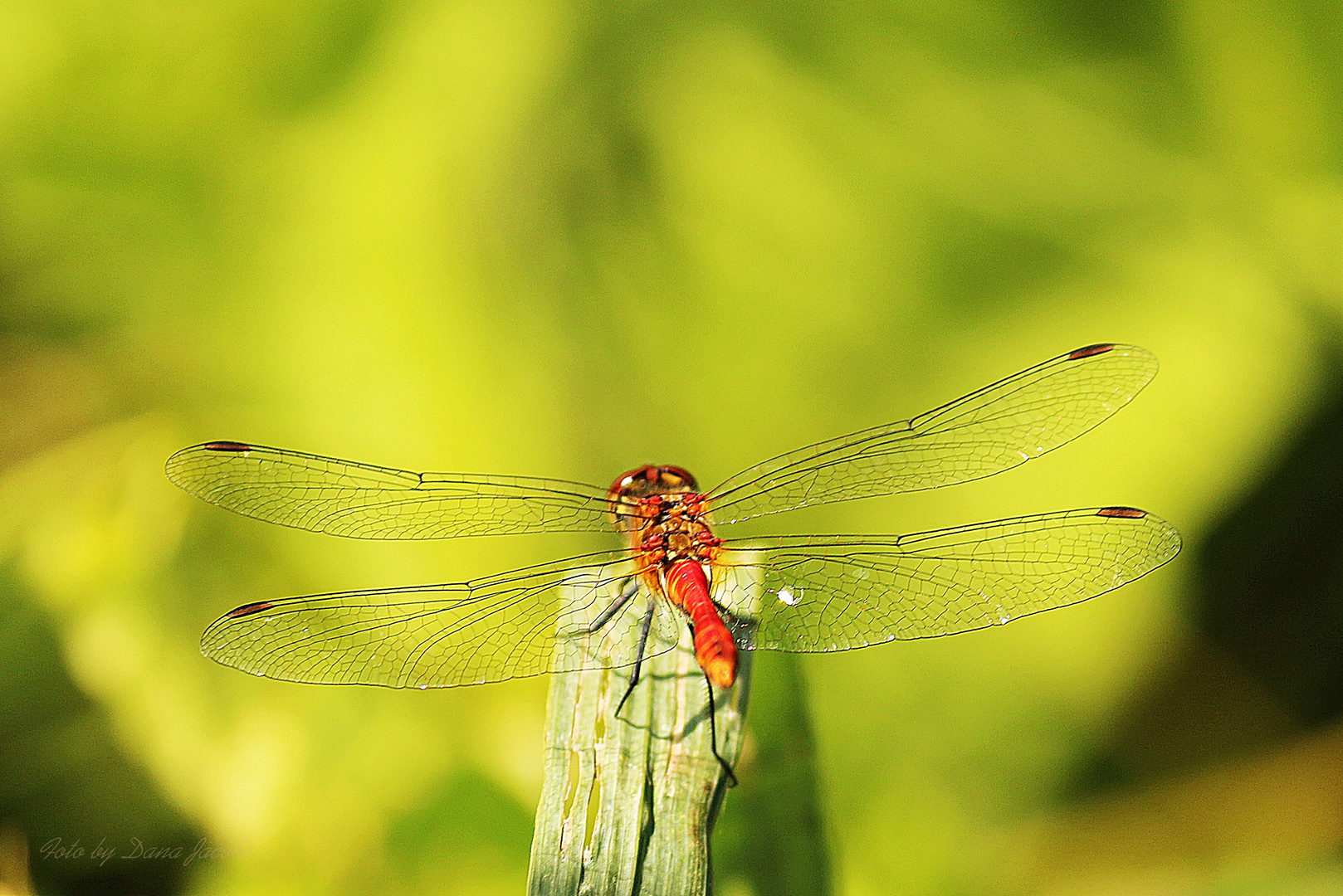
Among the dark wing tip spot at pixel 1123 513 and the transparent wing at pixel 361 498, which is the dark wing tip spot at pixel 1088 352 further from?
the transparent wing at pixel 361 498

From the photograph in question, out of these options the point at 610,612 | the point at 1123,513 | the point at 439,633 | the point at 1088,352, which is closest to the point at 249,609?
the point at 439,633

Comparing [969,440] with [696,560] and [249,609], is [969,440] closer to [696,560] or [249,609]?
[696,560]

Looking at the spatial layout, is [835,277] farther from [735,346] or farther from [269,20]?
[269,20]

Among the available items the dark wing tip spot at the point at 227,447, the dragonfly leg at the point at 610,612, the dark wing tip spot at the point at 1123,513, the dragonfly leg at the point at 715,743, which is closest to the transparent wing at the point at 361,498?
the dark wing tip spot at the point at 227,447

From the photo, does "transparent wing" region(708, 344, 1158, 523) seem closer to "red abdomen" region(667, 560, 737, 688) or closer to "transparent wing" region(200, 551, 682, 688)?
"red abdomen" region(667, 560, 737, 688)

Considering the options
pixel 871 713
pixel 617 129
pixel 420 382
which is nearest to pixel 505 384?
pixel 420 382
